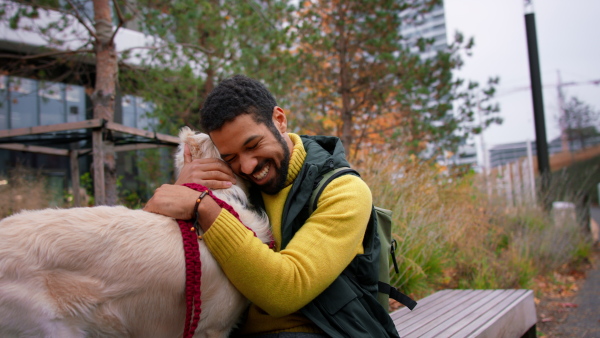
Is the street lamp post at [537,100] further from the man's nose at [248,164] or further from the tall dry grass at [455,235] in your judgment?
the man's nose at [248,164]

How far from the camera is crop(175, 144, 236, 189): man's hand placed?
Answer: 69.8 inches

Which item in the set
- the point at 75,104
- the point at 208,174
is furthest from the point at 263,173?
the point at 75,104

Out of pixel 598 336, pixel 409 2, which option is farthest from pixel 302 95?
pixel 598 336

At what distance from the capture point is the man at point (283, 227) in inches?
60.8

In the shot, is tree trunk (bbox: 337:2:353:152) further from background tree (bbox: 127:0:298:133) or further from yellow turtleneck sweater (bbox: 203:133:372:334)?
yellow turtleneck sweater (bbox: 203:133:372:334)

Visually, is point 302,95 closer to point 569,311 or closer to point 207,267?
point 569,311

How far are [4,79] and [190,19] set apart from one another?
14.6 ft

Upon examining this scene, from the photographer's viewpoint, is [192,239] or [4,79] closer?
[192,239]

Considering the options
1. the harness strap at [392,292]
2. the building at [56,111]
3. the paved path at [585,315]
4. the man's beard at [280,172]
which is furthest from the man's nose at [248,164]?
the building at [56,111]

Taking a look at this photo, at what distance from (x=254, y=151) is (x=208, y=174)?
0.22 metres

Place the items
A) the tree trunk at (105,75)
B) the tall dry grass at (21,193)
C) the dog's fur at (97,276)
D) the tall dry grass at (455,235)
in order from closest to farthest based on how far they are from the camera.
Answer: the dog's fur at (97,276) < the tall dry grass at (455,235) < the tall dry grass at (21,193) < the tree trunk at (105,75)

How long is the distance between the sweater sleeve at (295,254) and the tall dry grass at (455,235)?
101 inches

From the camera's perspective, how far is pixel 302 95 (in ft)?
40.2

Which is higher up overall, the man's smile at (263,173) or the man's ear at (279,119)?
the man's ear at (279,119)
